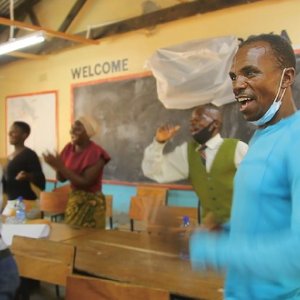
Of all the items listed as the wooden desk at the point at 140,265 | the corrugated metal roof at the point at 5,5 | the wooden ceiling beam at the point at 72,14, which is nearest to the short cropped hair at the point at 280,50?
the wooden desk at the point at 140,265

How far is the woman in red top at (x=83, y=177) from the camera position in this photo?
317cm

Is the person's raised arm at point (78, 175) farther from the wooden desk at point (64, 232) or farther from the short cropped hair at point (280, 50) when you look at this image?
the short cropped hair at point (280, 50)

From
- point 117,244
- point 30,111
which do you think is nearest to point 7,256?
point 117,244

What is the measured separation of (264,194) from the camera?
0.87 metres

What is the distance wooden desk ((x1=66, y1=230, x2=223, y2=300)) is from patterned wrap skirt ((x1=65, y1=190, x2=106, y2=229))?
331 mm

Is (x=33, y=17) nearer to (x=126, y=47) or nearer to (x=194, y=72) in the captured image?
(x=126, y=47)

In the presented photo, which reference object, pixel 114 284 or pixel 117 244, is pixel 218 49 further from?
pixel 114 284

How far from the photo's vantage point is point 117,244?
2.68 m

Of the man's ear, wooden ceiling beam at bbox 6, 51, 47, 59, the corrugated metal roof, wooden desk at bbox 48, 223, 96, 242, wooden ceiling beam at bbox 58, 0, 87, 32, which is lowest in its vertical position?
wooden desk at bbox 48, 223, 96, 242

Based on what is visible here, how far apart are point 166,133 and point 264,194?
11.4 feet

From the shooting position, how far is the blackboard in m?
4.45

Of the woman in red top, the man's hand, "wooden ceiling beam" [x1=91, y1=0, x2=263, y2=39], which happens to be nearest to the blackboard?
the man's hand

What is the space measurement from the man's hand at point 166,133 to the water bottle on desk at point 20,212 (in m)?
1.56

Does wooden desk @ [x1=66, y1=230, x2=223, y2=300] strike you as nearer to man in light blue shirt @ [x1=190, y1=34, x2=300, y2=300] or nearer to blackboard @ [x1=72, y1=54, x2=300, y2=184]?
man in light blue shirt @ [x1=190, y1=34, x2=300, y2=300]
